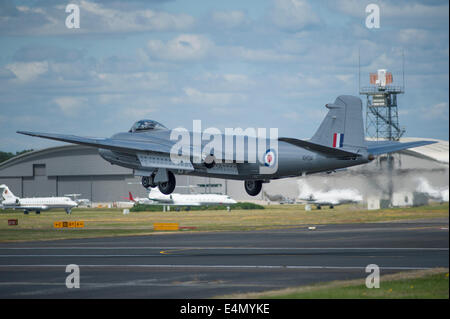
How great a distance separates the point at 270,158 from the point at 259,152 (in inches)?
30.9

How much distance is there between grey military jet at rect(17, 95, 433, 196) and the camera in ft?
132

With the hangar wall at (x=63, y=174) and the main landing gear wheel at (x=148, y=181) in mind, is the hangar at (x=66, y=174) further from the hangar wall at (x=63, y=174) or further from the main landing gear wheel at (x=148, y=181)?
the main landing gear wheel at (x=148, y=181)

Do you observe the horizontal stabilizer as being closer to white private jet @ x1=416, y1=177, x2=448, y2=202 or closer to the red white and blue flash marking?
the red white and blue flash marking

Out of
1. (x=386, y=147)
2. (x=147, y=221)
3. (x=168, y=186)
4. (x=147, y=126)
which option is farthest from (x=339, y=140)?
(x=147, y=221)

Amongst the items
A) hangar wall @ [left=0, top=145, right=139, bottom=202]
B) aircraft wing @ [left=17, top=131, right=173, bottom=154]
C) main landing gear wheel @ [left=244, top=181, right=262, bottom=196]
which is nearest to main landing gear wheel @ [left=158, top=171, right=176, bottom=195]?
aircraft wing @ [left=17, top=131, right=173, bottom=154]

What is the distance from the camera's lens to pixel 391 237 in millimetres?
48906

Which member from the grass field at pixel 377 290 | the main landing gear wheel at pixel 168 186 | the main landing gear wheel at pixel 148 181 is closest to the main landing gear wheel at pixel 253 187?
the main landing gear wheel at pixel 168 186

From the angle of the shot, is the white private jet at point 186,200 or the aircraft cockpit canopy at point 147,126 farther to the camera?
the white private jet at point 186,200

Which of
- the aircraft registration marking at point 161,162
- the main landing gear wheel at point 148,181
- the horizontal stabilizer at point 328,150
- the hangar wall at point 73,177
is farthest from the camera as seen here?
the hangar wall at point 73,177

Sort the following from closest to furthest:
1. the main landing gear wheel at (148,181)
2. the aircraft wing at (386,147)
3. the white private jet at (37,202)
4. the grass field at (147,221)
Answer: the aircraft wing at (386,147), the main landing gear wheel at (148,181), the grass field at (147,221), the white private jet at (37,202)

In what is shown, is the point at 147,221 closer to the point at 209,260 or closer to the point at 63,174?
the point at 63,174

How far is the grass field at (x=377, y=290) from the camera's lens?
2197 cm
